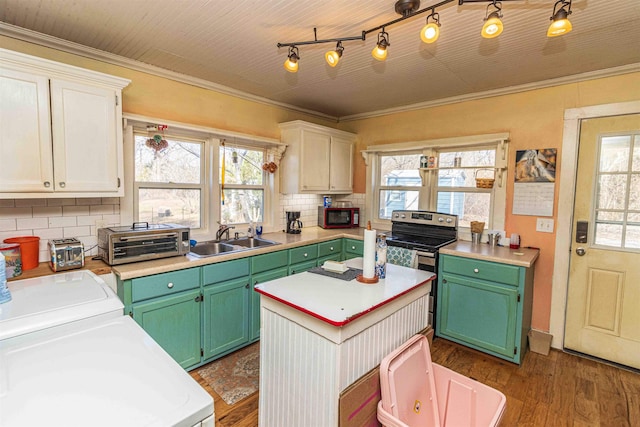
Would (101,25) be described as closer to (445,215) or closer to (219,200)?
(219,200)

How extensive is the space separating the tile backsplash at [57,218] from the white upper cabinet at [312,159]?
169 centimetres

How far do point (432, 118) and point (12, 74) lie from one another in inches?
135

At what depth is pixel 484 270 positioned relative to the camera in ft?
8.57

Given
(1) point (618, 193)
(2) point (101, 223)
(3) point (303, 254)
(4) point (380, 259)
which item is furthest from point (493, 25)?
(2) point (101, 223)

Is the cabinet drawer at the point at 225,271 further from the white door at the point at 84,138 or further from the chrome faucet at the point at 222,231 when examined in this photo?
the white door at the point at 84,138

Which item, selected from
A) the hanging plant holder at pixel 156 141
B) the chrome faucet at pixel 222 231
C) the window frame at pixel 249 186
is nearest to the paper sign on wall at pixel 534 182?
the window frame at pixel 249 186

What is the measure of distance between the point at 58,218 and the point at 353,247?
260cm

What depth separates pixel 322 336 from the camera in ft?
4.44

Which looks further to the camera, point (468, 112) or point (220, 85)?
point (468, 112)

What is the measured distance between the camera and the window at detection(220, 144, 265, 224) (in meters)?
3.18

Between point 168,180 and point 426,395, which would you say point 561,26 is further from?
point 168,180

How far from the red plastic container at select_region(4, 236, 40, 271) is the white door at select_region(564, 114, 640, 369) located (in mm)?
4057

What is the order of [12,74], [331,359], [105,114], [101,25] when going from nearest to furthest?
1. [331,359]
2. [12,74]
3. [101,25]
4. [105,114]

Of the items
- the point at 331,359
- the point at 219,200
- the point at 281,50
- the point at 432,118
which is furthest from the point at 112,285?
the point at 432,118
